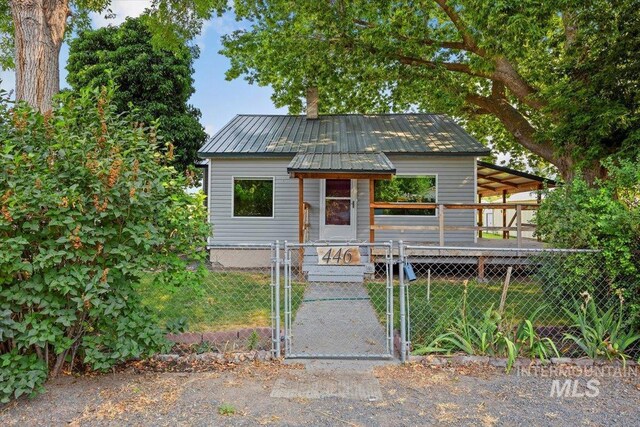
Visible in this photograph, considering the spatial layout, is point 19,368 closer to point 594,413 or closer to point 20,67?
point 20,67

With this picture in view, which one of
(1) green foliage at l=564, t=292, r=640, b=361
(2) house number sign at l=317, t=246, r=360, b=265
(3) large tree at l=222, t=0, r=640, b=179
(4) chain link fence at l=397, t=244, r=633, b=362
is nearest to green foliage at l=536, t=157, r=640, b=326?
(4) chain link fence at l=397, t=244, r=633, b=362

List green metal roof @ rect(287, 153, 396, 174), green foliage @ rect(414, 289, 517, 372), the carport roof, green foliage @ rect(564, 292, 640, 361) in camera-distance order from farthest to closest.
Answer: the carport roof, green metal roof @ rect(287, 153, 396, 174), green foliage @ rect(414, 289, 517, 372), green foliage @ rect(564, 292, 640, 361)

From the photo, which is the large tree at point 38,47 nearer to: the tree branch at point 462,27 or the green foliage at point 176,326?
the green foliage at point 176,326

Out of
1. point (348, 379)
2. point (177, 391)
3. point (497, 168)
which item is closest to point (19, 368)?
point (177, 391)

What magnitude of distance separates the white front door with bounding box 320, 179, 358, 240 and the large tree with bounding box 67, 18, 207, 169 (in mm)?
8039

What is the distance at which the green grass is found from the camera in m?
4.25

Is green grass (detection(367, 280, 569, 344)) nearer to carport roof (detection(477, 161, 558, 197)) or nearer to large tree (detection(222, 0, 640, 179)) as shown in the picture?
large tree (detection(222, 0, 640, 179))

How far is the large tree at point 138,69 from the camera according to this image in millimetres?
14711

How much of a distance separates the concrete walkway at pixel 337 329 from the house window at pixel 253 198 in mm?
3980

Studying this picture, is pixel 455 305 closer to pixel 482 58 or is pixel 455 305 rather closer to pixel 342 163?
pixel 342 163

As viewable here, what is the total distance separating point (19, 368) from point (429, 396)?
3.45 metres

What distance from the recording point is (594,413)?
297cm

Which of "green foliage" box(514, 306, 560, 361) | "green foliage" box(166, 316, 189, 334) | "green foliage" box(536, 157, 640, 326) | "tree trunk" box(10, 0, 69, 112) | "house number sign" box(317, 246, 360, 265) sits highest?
"tree trunk" box(10, 0, 69, 112)

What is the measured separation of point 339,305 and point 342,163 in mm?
3984
